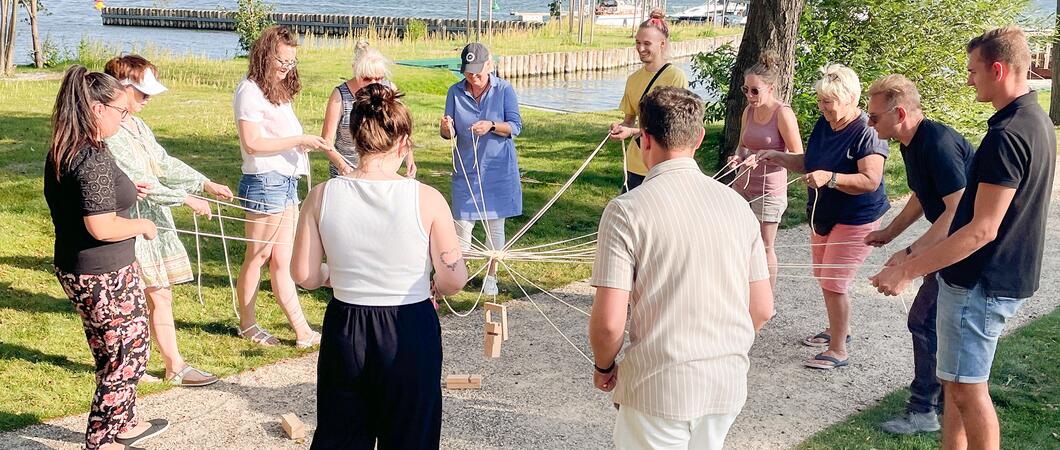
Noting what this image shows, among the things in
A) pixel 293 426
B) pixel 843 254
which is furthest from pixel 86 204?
pixel 843 254

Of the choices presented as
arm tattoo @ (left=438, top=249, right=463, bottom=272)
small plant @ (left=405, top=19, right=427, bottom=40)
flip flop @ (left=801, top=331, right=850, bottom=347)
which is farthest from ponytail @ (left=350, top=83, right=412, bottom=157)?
small plant @ (left=405, top=19, right=427, bottom=40)

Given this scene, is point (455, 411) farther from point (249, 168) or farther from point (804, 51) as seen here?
point (804, 51)

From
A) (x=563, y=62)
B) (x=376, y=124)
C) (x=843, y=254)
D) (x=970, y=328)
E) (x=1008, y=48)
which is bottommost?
(x=563, y=62)

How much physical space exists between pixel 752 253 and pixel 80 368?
4.20 metres

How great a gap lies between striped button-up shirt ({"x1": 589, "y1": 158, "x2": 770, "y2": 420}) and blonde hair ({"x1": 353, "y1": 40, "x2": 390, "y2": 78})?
327cm

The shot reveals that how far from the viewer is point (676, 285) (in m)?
2.92

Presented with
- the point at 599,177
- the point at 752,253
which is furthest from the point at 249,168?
the point at 599,177

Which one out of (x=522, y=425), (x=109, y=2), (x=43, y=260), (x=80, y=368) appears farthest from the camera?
(x=109, y=2)

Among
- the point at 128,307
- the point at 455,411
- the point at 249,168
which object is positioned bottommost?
the point at 455,411

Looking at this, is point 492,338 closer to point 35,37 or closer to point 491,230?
point 491,230

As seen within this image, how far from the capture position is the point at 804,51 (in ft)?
41.7

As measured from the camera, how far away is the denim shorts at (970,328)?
12.6 ft

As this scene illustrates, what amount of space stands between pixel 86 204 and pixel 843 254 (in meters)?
4.08

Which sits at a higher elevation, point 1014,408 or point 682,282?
point 682,282
